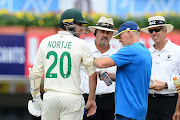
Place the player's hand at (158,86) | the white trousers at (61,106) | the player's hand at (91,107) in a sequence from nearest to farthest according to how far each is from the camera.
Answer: the white trousers at (61,106) → the player's hand at (91,107) → the player's hand at (158,86)

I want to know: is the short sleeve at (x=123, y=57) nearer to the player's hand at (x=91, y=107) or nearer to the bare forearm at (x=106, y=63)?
the bare forearm at (x=106, y=63)

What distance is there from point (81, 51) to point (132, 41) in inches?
29.2

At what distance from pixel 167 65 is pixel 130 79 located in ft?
5.05

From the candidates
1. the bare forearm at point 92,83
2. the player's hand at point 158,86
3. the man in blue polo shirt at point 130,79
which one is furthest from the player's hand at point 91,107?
the player's hand at point 158,86

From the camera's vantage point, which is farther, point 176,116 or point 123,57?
point 176,116

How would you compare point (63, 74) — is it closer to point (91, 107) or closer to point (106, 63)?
point (106, 63)

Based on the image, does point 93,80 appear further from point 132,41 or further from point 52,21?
point 52,21

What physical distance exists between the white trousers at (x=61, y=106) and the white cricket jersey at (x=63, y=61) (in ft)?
0.23

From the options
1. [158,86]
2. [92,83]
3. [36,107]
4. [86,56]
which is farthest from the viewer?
[158,86]

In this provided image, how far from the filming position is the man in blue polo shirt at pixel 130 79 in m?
4.70

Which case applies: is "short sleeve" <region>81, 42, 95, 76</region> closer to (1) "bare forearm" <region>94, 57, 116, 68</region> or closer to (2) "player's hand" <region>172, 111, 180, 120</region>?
(1) "bare forearm" <region>94, 57, 116, 68</region>

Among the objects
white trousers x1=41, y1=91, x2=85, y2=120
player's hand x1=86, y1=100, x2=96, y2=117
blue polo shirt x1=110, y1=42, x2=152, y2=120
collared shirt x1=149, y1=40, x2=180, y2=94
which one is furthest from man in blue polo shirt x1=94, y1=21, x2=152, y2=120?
collared shirt x1=149, y1=40, x2=180, y2=94

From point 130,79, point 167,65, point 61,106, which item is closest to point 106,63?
point 130,79

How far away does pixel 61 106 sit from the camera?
4566mm
